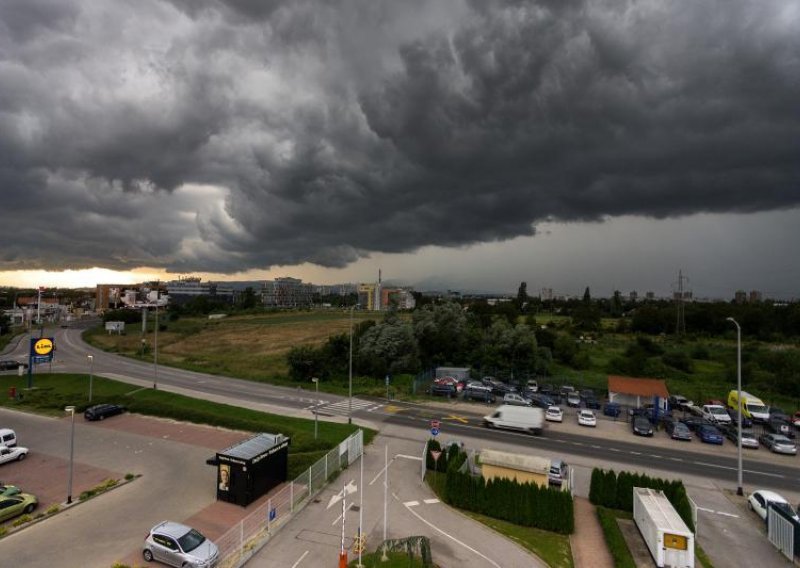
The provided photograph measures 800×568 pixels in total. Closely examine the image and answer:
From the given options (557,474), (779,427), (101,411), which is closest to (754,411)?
(779,427)

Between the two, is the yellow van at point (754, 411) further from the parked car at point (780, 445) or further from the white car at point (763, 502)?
the white car at point (763, 502)

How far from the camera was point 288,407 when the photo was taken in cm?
4238

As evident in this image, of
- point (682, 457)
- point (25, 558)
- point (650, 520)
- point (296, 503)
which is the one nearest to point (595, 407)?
point (682, 457)

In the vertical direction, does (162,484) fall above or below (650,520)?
below

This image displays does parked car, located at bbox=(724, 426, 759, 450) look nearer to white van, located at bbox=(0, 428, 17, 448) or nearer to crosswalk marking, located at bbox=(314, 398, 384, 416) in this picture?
crosswalk marking, located at bbox=(314, 398, 384, 416)

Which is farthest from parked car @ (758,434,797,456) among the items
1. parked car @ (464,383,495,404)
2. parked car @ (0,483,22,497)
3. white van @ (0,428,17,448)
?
white van @ (0,428,17,448)

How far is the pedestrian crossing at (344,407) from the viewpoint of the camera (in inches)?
1623

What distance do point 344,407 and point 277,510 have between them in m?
20.9

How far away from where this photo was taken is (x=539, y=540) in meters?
19.7

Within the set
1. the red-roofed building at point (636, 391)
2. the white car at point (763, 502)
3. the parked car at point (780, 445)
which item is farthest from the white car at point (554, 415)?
the white car at point (763, 502)

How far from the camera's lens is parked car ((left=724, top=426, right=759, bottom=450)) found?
3478cm

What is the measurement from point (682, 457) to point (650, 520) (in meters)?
16.7

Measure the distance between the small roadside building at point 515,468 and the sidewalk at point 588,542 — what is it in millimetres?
2424

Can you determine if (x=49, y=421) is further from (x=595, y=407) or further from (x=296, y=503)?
(x=595, y=407)
